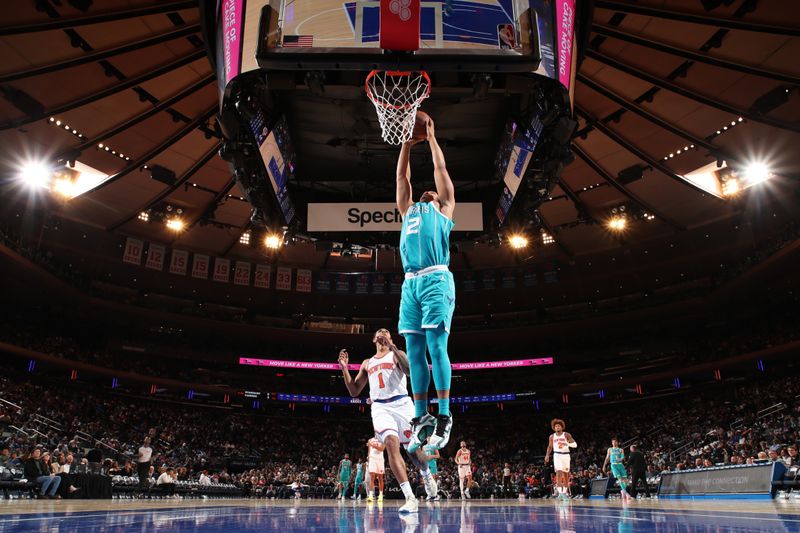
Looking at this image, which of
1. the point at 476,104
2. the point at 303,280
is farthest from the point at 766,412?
the point at 303,280

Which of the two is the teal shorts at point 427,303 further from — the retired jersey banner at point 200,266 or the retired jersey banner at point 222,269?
the retired jersey banner at point 222,269

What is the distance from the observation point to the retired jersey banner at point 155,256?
30.6 metres

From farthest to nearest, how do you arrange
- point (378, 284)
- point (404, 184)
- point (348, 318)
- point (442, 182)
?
point (348, 318)
point (378, 284)
point (404, 184)
point (442, 182)

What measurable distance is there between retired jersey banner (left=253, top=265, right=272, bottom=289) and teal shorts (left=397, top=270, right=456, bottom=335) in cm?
3065

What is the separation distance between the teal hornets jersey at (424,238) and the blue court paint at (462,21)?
3799 mm

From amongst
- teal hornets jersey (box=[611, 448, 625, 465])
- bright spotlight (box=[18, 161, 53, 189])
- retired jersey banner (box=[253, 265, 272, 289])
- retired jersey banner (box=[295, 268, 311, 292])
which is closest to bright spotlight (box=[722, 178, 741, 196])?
teal hornets jersey (box=[611, 448, 625, 465])

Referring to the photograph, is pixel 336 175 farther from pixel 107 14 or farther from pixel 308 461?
pixel 308 461

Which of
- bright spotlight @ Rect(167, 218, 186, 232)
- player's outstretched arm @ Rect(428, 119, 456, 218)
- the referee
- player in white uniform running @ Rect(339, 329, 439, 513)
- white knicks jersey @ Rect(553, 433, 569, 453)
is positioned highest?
bright spotlight @ Rect(167, 218, 186, 232)

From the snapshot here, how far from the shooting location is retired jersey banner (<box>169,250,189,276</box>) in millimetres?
31391

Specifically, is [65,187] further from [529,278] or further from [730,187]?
[730,187]

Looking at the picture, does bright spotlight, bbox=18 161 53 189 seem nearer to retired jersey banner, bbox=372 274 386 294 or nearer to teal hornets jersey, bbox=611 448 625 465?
retired jersey banner, bbox=372 274 386 294

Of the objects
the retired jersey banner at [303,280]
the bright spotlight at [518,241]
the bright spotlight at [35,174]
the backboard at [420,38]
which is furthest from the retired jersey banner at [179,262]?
the backboard at [420,38]

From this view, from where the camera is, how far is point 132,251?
29.9 m

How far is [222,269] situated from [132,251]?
501cm
